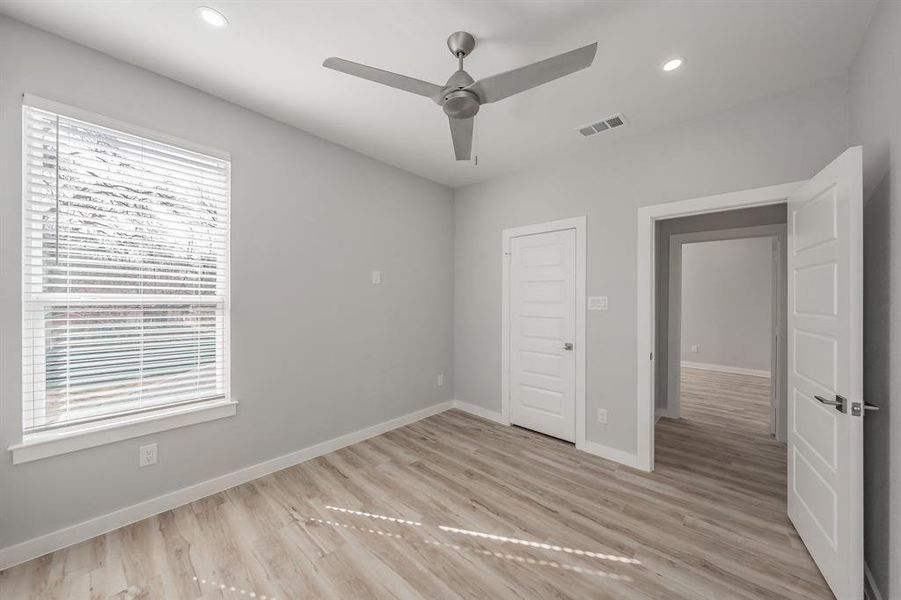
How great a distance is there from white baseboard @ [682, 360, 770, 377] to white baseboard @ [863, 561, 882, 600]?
5.67 meters

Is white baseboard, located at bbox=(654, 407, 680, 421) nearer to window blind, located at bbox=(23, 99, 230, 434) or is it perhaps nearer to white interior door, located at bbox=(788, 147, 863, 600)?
white interior door, located at bbox=(788, 147, 863, 600)

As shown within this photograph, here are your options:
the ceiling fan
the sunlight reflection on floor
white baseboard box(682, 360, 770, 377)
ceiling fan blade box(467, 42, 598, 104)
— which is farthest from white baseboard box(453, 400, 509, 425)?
white baseboard box(682, 360, 770, 377)

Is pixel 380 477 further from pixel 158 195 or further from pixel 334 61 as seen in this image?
pixel 334 61

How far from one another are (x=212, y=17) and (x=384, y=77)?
39.3 inches

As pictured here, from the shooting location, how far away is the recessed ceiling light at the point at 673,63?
2.01 meters

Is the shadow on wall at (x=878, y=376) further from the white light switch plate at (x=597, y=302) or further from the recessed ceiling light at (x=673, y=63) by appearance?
the white light switch plate at (x=597, y=302)

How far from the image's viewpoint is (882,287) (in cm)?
162

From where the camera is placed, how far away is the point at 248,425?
2633mm

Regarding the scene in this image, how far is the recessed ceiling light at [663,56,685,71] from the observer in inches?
79.0

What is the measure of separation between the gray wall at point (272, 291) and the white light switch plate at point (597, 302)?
69.1 inches

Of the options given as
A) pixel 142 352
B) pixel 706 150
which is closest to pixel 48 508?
pixel 142 352

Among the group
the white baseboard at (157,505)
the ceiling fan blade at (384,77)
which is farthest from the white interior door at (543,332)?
the ceiling fan blade at (384,77)

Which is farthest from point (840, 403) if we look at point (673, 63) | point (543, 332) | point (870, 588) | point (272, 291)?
point (272, 291)

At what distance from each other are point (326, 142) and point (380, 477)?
2.90 metres
